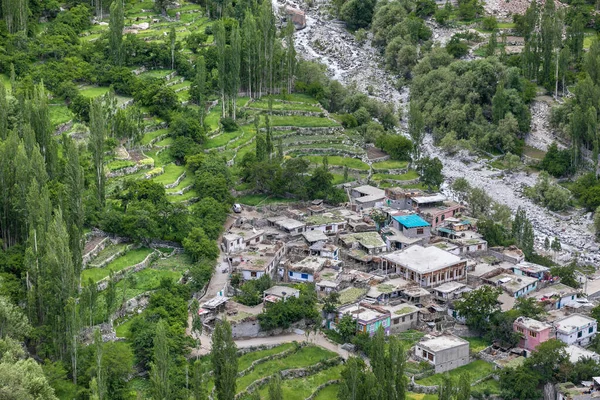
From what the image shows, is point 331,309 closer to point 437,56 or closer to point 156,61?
point 156,61

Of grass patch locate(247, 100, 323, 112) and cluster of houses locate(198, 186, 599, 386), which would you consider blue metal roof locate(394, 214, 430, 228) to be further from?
grass patch locate(247, 100, 323, 112)

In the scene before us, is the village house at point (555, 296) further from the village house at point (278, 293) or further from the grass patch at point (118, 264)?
the grass patch at point (118, 264)

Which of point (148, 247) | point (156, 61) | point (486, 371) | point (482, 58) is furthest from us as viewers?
point (482, 58)

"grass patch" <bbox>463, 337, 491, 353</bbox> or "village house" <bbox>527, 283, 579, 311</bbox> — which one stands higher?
"village house" <bbox>527, 283, 579, 311</bbox>

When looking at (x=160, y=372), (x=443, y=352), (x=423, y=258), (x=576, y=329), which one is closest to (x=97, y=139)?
(x=423, y=258)

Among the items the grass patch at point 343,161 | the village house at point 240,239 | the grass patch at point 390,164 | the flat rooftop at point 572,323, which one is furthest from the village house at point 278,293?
the grass patch at point 390,164

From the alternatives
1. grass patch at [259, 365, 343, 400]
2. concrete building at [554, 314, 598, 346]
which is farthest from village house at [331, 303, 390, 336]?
concrete building at [554, 314, 598, 346]

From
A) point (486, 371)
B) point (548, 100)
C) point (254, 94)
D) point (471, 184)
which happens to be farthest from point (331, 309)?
point (548, 100)
